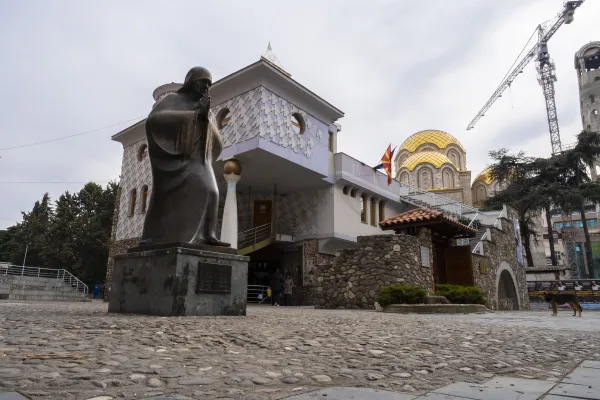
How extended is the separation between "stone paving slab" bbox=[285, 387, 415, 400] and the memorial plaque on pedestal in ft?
12.3

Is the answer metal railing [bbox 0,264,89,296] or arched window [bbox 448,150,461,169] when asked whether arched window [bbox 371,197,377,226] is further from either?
arched window [bbox 448,150,461,169]

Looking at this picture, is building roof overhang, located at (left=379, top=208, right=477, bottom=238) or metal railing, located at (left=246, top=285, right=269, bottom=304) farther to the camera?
metal railing, located at (left=246, top=285, right=269, bottom=304)

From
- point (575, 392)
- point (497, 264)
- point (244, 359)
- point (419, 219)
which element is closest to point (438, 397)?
point (575, 392)

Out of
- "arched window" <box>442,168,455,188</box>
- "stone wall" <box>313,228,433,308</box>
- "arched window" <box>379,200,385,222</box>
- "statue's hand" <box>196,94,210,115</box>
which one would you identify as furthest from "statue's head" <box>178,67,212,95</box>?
"arched window" <box>442,168,455,188</box>

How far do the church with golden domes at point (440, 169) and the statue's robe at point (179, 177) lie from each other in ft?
101

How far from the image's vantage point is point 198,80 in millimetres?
6211

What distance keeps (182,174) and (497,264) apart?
14.3 metres

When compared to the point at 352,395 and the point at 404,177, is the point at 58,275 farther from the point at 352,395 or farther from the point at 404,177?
the point at 352,395

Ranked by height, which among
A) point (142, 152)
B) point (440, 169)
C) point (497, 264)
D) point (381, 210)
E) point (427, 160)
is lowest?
point (497, 264)

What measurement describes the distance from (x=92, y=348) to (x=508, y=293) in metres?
18.9

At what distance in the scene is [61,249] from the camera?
101 feet

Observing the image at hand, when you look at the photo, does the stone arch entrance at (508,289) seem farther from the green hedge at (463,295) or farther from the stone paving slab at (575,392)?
the stone paving slab at (575,392)

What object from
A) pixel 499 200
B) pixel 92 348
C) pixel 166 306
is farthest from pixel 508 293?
pixel 92 348

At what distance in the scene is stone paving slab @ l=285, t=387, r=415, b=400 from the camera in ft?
5.95
